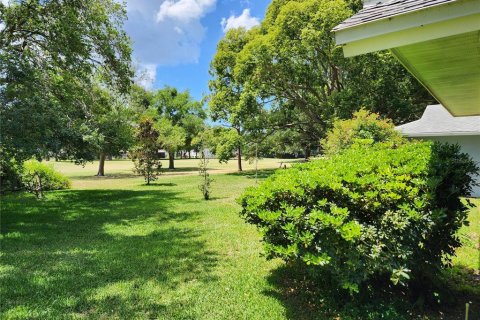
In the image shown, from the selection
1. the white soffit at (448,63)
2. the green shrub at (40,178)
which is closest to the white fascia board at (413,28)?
the white soffit at (448,63)

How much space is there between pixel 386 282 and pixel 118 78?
1213 cm

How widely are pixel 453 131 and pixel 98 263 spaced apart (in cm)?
1340

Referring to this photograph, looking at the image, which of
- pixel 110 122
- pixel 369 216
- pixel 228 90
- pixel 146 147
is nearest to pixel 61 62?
pixel 110 122

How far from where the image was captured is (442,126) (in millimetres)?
13430

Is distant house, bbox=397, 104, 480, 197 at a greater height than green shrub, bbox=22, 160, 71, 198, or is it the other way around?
distant house, bbox=397, 104, 480, 197

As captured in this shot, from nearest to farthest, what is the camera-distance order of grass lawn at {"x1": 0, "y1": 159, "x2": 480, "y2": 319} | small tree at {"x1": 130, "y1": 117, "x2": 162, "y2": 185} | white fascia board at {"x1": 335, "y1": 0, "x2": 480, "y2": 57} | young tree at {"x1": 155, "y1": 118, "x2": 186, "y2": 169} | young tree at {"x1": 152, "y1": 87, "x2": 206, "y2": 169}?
white fascia board at {"x1": 335, "y1": 0, "x2": 480, "y2": 57}, grass lawn at {"x1": 0, "y1": 159, "x2": 480, "y2": 319}, small tree at {"x1": 130, "y1": 117, "x2": 162, "y2": 185}, young tree at {"x1": 155, "y1": 118, "x2": 186, "y2": 169}, young tree at {"x1": 152, "y1": 87, "x2": 206, "y2": 169}

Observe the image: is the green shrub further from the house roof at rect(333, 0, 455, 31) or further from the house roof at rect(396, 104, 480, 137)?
the house roof at rect(396, 104, 480, 137)

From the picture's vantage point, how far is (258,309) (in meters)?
3.68

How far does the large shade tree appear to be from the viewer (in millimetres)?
7941

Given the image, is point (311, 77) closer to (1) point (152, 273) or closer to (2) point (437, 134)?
(2) point (437, 134)

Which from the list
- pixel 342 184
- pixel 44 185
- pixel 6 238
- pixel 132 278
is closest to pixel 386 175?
pixel 342 184

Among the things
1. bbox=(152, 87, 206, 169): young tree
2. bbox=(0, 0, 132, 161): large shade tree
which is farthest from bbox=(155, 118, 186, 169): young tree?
bbox=(0, 0, 132, 161): large shade tree

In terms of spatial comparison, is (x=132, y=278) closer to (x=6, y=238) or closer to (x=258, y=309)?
(x=258, y=309)

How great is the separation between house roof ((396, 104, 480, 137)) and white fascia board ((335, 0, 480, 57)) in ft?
40.7
